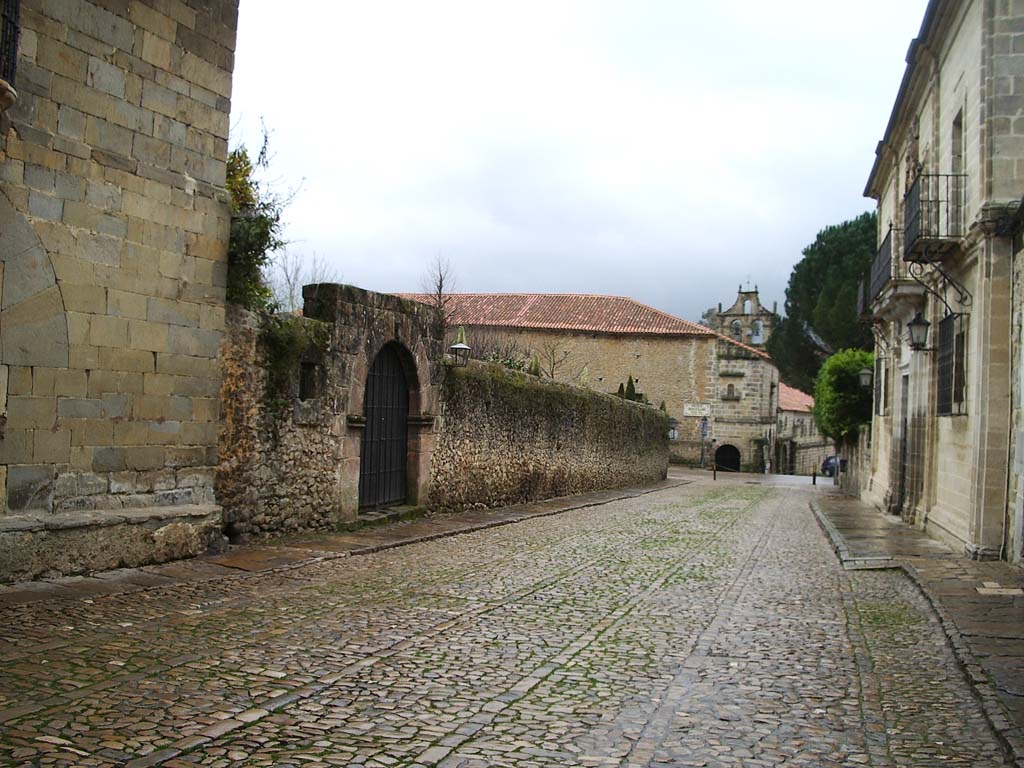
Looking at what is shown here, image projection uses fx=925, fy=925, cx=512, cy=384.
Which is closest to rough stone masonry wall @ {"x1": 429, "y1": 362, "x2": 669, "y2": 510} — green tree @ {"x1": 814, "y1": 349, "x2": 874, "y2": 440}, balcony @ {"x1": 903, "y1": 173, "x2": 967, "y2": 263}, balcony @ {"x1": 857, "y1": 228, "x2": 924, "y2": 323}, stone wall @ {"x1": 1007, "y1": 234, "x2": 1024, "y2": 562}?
balcony @ {"x1": 857, "y1": 228, "x2": 924, "y2": 323}

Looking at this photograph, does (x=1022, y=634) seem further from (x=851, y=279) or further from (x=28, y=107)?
(x=851, y=279)

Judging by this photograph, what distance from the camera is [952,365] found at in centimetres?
1257

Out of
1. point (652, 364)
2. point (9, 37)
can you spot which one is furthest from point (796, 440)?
point (9, 37)

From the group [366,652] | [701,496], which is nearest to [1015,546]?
[366,652]

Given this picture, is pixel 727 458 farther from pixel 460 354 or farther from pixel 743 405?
pixel 460 354

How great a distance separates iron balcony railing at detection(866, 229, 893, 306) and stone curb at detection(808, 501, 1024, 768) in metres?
7.69

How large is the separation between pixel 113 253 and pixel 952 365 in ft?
34.5

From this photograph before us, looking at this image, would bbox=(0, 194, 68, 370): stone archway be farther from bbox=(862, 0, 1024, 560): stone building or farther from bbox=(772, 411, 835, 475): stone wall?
bbox=(772, 411, 835, 475): stone wall

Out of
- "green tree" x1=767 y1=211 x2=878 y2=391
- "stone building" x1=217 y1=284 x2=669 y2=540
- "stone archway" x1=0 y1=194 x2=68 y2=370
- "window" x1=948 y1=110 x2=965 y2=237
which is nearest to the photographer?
"stone archway" x1=0 y1=194 x2=68 y2=370

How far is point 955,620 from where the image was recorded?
707cm

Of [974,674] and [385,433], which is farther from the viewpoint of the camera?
[385,433]

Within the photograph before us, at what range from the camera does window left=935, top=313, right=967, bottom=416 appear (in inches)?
475

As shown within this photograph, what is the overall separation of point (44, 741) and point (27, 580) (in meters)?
3.83

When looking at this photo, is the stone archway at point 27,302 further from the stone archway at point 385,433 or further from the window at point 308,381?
the stone archway at point 385,433
